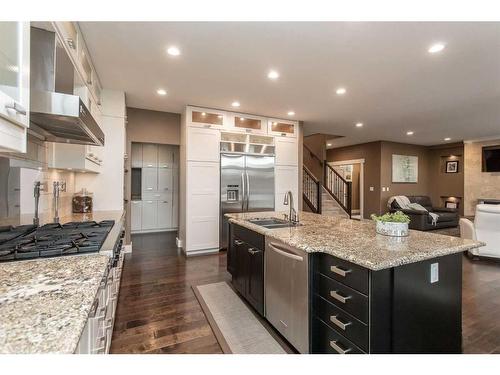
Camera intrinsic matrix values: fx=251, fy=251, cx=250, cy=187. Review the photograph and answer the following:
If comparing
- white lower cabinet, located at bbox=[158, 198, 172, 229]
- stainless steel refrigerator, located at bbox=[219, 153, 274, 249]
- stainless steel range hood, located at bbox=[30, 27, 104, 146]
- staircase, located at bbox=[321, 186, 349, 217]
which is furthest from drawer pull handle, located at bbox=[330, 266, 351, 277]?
staircase, located at bbox=[321, 186, 349, 217]

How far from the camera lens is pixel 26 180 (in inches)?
83.7

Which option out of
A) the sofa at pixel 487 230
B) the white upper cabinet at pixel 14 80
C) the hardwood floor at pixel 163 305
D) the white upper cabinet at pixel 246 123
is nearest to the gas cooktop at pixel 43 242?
the white upper cabinet at pixel 14 80

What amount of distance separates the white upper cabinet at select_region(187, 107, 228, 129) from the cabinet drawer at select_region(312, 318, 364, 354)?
3.90 m

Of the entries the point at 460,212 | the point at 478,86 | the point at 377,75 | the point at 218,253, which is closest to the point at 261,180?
the point at 218,253

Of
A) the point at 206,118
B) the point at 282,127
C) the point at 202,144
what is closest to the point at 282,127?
the point at 282,127

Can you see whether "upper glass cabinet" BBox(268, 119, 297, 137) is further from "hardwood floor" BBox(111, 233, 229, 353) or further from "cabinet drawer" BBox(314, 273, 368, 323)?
"cabinet drawer" BBox(314, 273, 368, 323)

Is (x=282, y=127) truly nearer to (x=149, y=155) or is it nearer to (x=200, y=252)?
(x=200, y=252)

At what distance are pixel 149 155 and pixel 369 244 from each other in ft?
19.6

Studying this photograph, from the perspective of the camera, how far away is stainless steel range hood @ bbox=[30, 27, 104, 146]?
4.58 feet

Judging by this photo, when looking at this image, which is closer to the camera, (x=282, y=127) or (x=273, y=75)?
(x=273, y=75)

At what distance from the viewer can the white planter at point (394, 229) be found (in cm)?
201

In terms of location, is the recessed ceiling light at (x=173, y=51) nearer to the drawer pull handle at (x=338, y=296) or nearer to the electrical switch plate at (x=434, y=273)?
the drawer pull handle at (x=338, y=296)

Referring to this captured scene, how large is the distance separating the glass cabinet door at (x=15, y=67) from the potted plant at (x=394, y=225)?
7.67 feet
